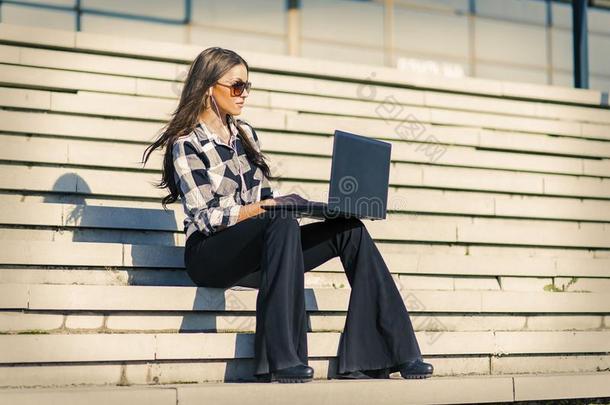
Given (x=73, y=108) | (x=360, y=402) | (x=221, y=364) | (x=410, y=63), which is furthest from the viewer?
(x=410, y=63)

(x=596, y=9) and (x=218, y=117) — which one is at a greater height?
(x=596, y=9)

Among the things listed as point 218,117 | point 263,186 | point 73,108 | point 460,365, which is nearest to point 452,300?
point 460,365

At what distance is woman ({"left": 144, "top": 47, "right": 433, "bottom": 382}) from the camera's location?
3754 mm

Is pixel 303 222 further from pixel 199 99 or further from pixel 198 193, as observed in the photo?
pixel 198 193

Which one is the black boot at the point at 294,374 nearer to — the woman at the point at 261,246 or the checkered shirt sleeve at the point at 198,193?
the woman at the point at 261,246

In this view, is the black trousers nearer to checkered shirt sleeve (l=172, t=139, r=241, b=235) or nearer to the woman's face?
checkered shirt sleeve (l=172, t=139, r=241, b=235)

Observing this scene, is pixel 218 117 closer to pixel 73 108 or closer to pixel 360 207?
pixel 360 207

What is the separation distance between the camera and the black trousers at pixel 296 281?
3.73 m

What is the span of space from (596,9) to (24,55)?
9894mm

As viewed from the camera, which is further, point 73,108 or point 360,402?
point 73,108

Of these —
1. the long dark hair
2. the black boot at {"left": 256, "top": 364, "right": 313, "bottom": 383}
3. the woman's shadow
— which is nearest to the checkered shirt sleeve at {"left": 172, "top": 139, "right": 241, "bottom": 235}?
the long dark hair

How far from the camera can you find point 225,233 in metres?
4.03

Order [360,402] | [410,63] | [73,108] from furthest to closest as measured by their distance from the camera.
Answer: [410,63], [73,108], [360,402]

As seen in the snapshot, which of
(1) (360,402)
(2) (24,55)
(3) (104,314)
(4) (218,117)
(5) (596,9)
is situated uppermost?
(5) (596,9)
